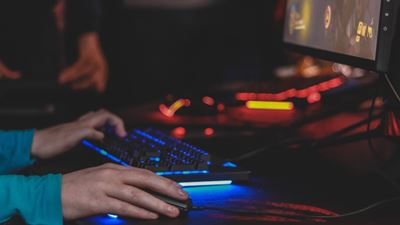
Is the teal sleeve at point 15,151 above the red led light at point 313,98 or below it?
below

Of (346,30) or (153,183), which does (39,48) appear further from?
(153,183)

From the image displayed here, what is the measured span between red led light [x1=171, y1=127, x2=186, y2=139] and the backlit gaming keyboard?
24 centimetres

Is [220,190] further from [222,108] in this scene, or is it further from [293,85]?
[293,85]

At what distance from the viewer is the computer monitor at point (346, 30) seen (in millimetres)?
1059

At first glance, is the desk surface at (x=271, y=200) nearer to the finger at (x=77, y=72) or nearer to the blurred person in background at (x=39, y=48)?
the blurred person in background at (x=39, y=48)

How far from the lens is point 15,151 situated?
1.37 meters

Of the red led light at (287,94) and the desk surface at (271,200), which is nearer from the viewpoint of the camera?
the desk surface at (271,200)

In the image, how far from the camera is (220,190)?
1.11 meters

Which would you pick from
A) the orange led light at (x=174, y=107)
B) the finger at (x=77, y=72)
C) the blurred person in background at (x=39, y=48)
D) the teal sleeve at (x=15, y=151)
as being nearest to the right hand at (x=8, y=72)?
the blurred person in background at (x=39, y=48)

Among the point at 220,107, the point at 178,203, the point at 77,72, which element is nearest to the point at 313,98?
the point at 220,107

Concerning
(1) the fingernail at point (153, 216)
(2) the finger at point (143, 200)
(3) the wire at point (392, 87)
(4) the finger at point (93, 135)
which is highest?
(3) the wire at point (392, 87)

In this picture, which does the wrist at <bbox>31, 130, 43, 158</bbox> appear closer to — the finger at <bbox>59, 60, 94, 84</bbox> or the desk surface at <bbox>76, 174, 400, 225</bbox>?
the desk surface at <bbox>76, 174, 400, 225</bbox>

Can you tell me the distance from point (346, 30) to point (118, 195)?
559 millimetres

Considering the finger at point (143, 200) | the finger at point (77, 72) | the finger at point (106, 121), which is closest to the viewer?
the finger at point (143, 200)
